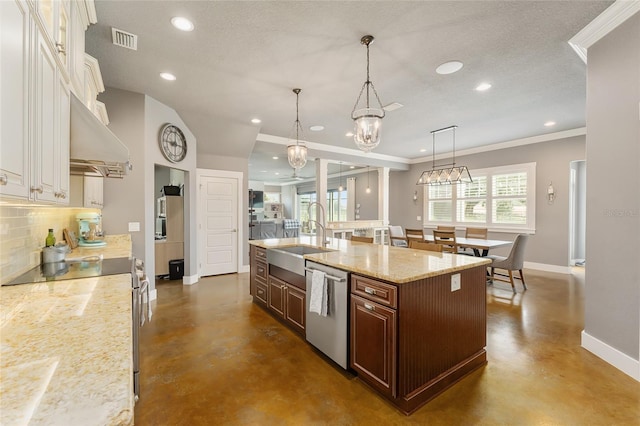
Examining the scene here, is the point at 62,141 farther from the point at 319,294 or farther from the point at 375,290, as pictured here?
the point at 375,290

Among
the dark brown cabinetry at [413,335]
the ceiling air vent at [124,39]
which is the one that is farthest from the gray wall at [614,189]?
the ceiling air vent at [124,39]

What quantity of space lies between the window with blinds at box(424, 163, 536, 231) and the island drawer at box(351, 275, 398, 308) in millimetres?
6028

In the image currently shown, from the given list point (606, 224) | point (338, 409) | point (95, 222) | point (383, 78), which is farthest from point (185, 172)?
point (606, 224)

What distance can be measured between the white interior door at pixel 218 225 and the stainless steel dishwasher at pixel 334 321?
3630 mm

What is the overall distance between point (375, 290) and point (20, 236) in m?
2.38

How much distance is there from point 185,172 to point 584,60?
553cm

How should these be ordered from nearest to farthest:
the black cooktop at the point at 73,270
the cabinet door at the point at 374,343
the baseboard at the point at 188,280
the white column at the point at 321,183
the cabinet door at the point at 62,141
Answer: the cabinet door at the point at 62,141 < the black cooktop at the point at 73,270 < the cabinet door at the point at 374,343 < the baseboard at the point at 188,280 < the white column at the point at 321,183

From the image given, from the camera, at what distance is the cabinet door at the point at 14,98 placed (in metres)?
0.94

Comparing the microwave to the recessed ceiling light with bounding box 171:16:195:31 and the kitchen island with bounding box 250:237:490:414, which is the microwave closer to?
the recessed ceiling light with bounding box 171:16:195:31

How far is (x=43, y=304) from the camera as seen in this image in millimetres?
1304

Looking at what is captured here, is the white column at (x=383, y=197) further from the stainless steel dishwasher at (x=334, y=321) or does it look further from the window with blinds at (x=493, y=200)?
the stainless steel dishwasher at (x=334, y=321)

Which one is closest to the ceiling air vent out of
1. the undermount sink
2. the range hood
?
the range hood

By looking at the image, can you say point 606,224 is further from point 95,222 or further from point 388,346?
point 95,222

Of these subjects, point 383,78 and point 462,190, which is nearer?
point 383,78
